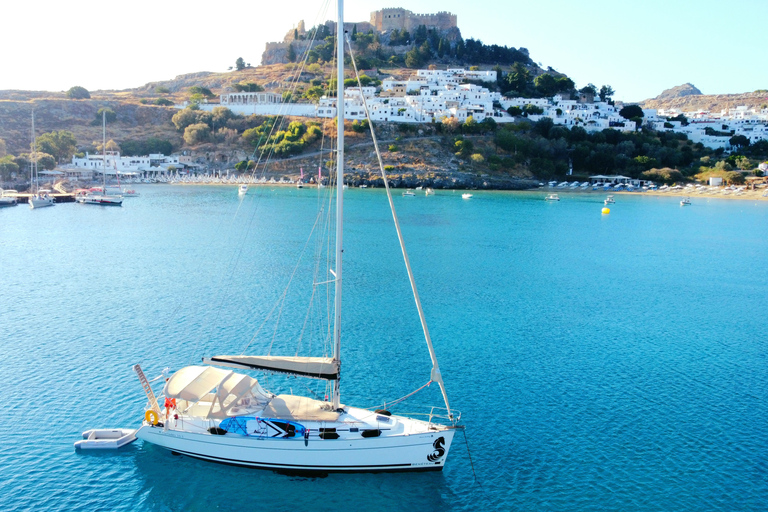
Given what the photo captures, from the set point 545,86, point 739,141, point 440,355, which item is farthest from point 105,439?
point 739,141

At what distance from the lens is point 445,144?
117000 mm

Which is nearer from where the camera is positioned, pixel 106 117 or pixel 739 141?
pixel 106 117

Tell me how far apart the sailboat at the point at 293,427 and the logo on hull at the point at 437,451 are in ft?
0.09

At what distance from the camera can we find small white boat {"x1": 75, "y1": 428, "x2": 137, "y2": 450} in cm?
1689

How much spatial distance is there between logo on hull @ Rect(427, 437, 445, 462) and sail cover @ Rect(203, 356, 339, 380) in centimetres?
326

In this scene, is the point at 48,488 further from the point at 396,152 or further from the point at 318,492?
the point at 396,152

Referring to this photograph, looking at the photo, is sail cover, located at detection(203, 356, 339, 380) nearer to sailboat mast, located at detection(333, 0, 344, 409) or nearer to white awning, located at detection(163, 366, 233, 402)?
sailboat mast, located at detection(333, 0, 344, 409)

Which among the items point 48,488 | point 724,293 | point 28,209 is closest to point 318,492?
point 48,488

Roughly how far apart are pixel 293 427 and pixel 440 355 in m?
11.0

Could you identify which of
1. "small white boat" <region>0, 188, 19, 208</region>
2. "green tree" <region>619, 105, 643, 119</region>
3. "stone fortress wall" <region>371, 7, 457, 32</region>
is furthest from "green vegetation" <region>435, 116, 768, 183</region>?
"small white boat" <region>0, 188, 19, 208</region>

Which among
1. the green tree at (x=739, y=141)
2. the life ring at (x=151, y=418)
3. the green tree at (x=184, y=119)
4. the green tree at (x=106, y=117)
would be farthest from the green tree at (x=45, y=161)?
the green tree at (x=739, y=141)

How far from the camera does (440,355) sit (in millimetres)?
25078

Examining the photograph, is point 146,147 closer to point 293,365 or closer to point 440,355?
point 440,355

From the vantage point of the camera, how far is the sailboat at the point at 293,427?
15.1m
